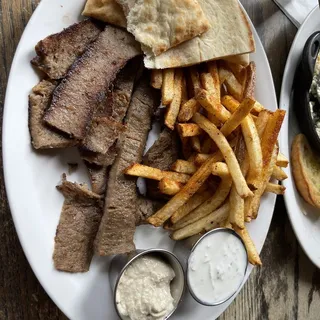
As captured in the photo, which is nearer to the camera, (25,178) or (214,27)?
(25,178)

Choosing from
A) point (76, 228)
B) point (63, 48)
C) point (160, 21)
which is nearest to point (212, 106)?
point (160, 21)

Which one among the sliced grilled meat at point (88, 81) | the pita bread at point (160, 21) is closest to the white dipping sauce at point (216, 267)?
the sliced grilled meat at point (88, 81)

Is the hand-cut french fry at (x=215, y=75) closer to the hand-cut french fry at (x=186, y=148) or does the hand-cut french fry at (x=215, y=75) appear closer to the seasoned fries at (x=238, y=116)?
the seasoned fries at (x=238, y=116)

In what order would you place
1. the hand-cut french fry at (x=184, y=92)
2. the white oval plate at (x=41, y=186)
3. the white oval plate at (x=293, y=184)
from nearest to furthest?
1. the white oval plate at (x=41, y=186)
2. the hand-cut french fry at (x=184, y=92)
3. the white oval plate at (x=293, y=184)

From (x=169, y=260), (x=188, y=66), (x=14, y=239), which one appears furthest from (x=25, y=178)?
(x=188, y=66)

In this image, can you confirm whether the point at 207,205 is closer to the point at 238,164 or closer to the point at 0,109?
the point at 238,164

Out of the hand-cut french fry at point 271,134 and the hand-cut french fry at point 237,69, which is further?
the hand-cut french fry at point 237,69
